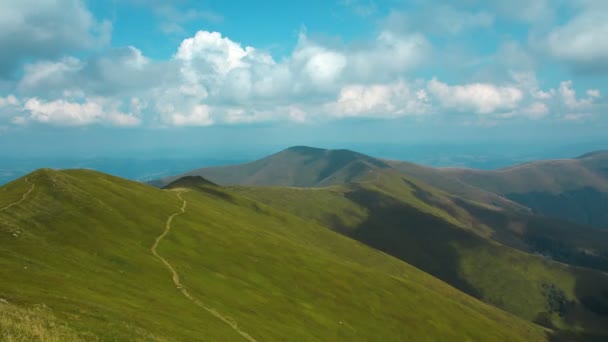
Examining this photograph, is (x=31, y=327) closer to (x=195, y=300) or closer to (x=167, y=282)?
(x=195, y=300)

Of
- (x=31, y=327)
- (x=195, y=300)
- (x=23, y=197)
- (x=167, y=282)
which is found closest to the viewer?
(x=31, y=327)

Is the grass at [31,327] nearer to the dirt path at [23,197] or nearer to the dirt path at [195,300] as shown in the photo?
the dirt path at [195,300]

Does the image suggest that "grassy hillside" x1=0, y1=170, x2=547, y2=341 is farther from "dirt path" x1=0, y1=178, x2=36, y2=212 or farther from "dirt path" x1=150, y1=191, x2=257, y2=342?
"dirt path" x1=150, y1=191, x2=257, y2=342

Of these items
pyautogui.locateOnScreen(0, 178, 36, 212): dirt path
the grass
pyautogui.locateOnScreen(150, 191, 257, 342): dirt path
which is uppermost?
pyautogui.locateOnScreen(0, 178, 36, 212): dirt path

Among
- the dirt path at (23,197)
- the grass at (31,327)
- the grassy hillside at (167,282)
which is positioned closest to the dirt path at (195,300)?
the grassy hillside at (167,282)

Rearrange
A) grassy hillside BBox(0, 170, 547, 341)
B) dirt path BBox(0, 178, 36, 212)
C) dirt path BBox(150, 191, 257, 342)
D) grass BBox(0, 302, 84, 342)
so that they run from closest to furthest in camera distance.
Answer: grass BBox(0, 302, 84, 342)
grassy hillside BBox(0, 170, 547, 341)
dirt path BBox(150, 191, 257, 342)
dirt path BBox(0, 178, 36, 212)

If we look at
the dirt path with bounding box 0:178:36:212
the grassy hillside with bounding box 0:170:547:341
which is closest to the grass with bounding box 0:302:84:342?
the grassy hillside with bounding box 0:170:547:341

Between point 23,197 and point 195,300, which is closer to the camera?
point 195,300

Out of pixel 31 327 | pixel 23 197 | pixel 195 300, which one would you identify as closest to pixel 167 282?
pixel 195 300
